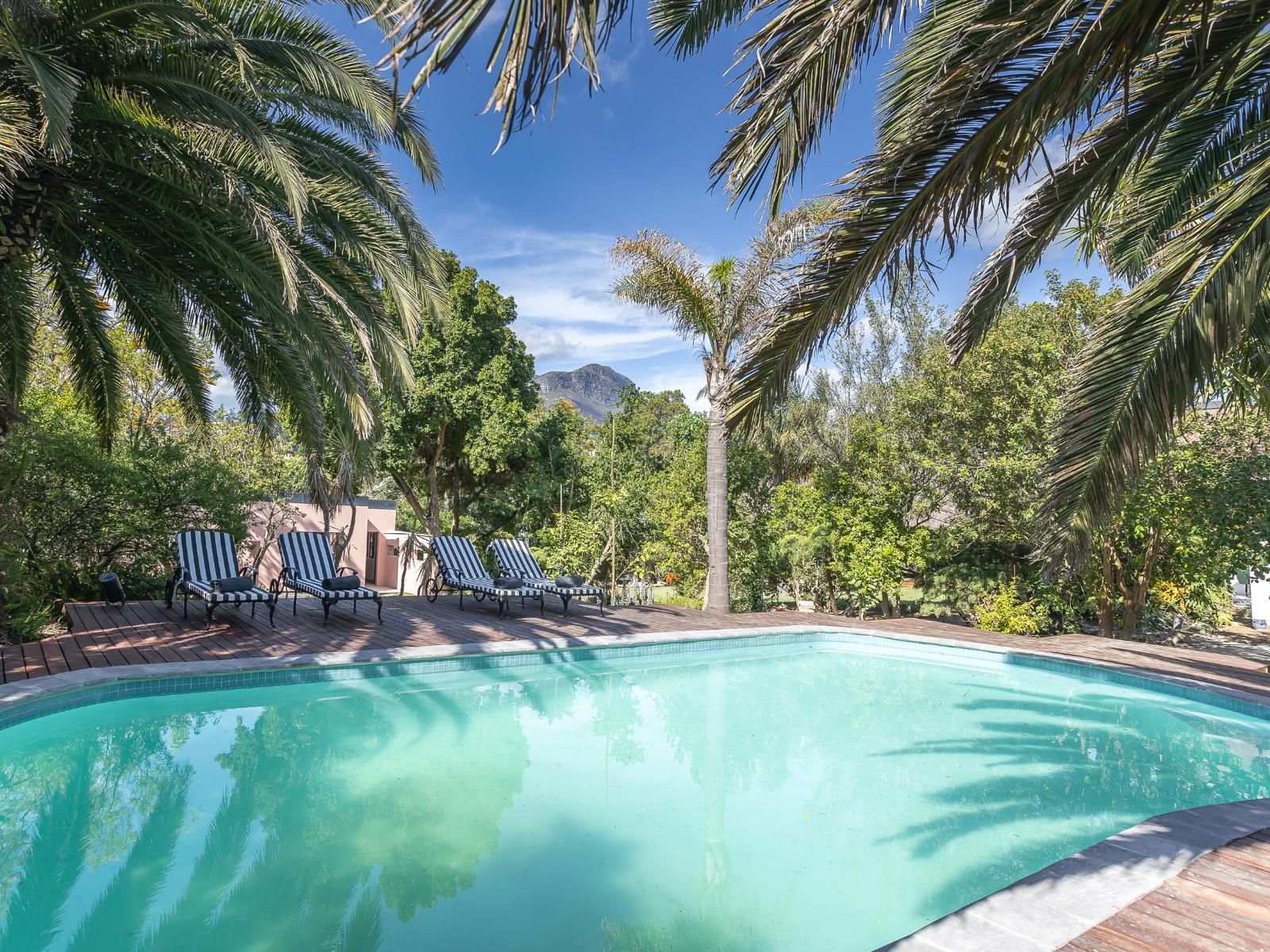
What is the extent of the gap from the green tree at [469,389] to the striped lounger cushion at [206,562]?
5582mm

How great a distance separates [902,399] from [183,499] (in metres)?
11.4

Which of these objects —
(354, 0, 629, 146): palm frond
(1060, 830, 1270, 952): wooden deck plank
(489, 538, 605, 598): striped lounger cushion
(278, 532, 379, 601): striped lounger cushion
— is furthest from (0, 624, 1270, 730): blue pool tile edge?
(354, 0, 629, 146): palm frond

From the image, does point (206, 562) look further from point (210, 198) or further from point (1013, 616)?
point (1013, 616)

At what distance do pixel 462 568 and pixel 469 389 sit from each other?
5.57 m

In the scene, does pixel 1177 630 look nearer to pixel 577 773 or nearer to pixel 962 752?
pixel 962 752

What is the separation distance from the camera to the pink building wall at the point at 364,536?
1788 cm

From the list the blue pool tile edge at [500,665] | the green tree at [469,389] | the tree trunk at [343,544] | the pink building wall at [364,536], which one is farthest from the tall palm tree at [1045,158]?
the pink building wall at [364,536]

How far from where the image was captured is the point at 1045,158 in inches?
95.5

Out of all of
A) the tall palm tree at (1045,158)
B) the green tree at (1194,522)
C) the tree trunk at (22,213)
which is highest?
the tree trunk at (22,213)

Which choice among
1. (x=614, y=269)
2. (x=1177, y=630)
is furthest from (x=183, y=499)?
(x=1177, y=630)

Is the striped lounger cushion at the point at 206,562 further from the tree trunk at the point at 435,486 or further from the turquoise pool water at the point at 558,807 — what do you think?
the tree trunk at the point at 435,486

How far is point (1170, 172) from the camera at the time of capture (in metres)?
4.07

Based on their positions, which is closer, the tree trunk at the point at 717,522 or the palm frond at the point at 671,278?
the palm frond at the point at 671,278

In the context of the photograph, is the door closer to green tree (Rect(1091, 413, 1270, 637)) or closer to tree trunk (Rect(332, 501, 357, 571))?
tree trunk (Rect(332, 501, 357, 571))
